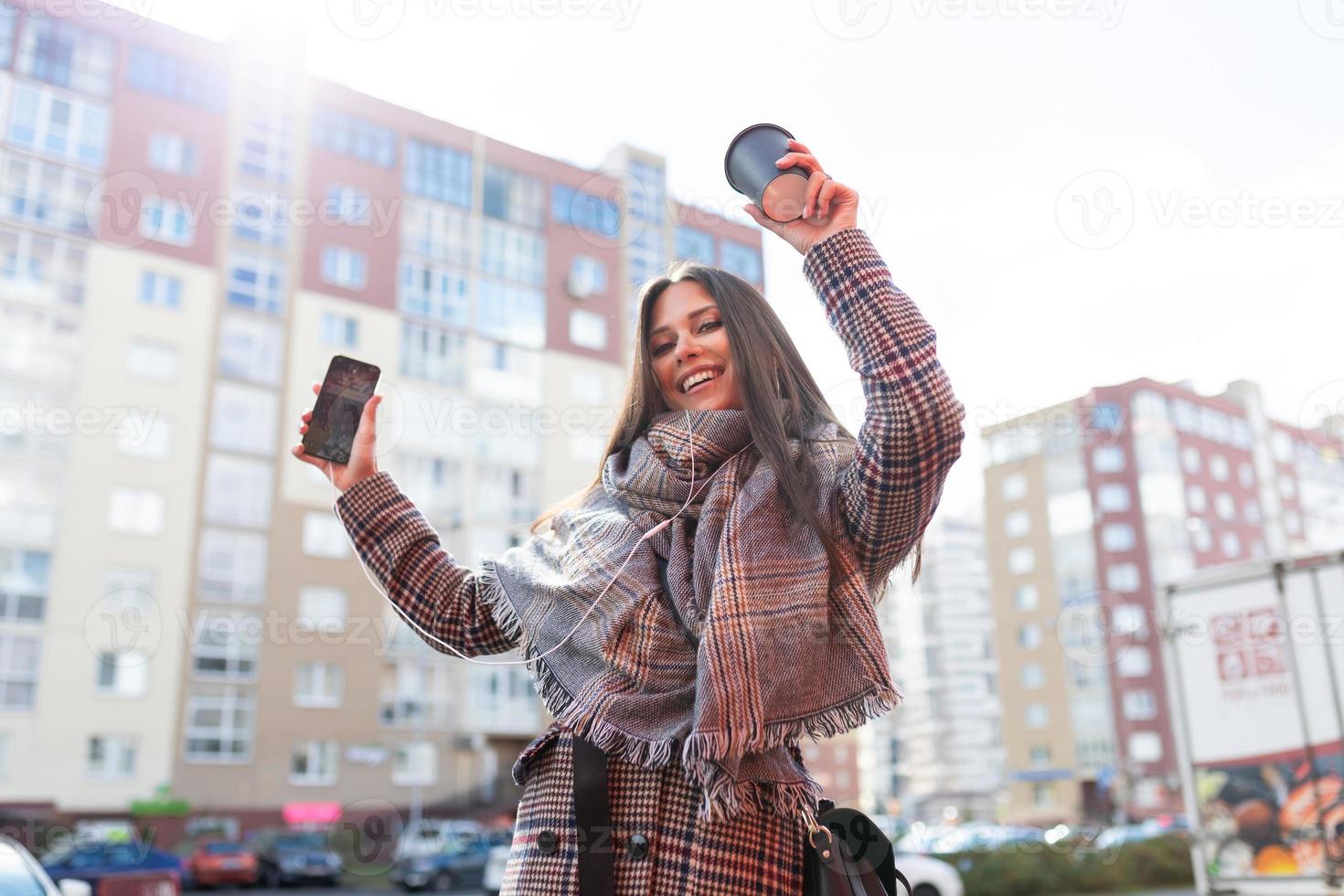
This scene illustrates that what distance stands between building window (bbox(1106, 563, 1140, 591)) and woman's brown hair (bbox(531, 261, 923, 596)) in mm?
51301

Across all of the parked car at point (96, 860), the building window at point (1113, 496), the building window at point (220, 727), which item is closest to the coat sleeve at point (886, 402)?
the parked car at point (96, 860)

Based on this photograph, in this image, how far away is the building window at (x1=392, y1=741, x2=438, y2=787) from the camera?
30.7 meters

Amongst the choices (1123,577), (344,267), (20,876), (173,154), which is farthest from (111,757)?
(1123,577)

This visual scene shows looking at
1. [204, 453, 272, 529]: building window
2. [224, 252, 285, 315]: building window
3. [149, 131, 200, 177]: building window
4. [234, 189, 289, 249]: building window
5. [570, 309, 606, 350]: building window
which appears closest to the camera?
[204, 453, 272, 529]: building window

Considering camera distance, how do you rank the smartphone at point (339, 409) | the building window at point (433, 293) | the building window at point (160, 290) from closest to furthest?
1. the smartphone at point (339, 409)
2. the building window at point (160, 290)
3. the building window at point (433, 293)

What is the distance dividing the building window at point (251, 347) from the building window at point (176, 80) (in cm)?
610

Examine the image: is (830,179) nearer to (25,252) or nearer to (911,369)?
(911,369)

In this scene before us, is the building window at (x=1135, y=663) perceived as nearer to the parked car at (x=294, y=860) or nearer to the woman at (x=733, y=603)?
the parked car at (x=294, y=860)

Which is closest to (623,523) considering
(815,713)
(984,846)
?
(815,713)

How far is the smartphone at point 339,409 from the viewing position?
197 cm

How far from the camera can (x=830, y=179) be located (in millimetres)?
1615

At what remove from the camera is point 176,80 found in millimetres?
31438

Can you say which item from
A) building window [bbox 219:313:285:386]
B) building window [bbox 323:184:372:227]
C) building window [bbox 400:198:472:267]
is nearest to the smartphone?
building window [bbox 219:313:285:386]

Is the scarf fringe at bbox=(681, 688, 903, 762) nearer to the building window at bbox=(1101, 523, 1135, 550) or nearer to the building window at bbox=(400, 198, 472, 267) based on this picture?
the building window at bbox=(400, 198, 472, 267)
